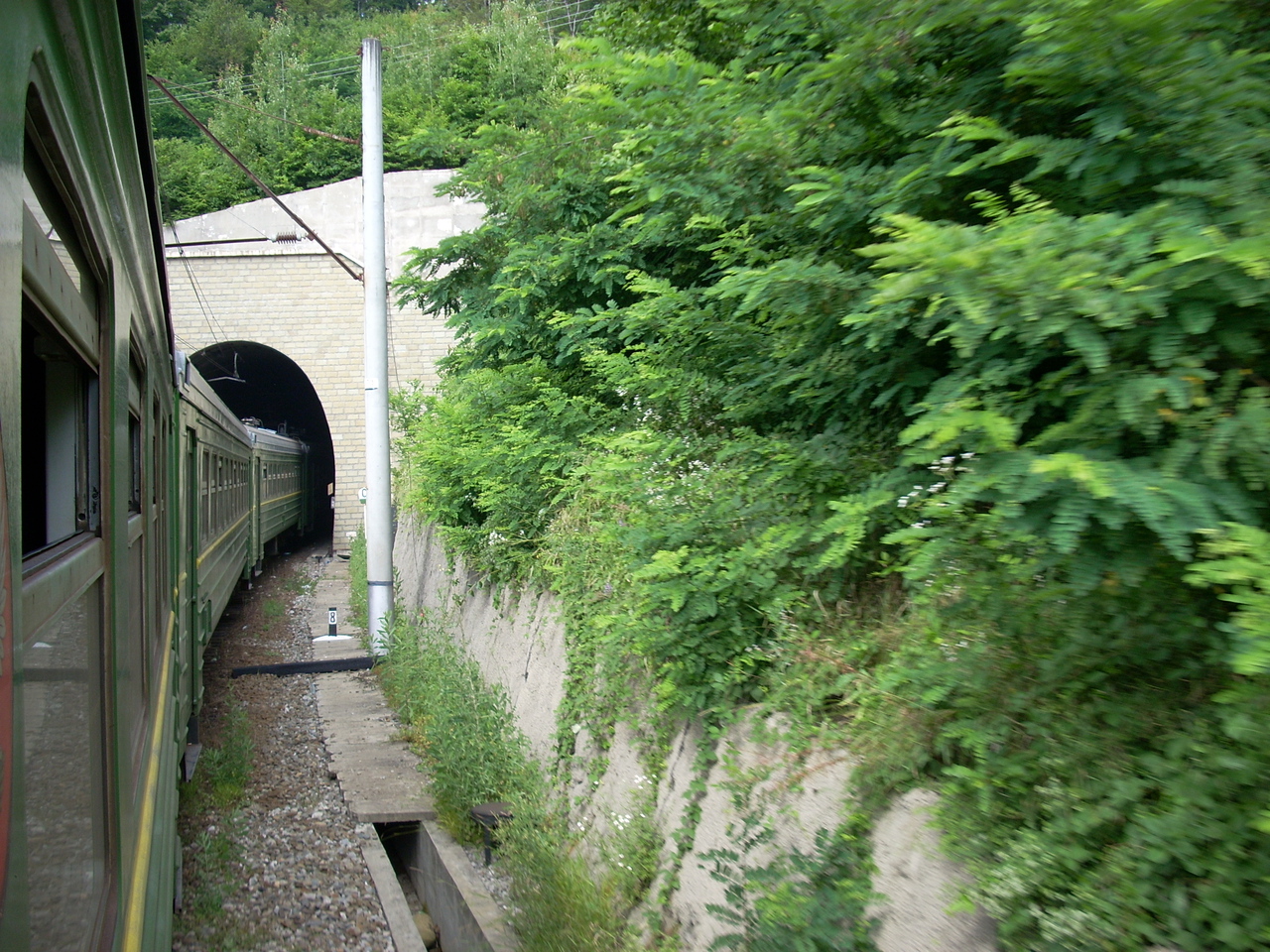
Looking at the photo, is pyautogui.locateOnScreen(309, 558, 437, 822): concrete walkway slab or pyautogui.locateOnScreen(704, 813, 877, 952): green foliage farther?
pyautogui.locateOnScreen(309, 558, 437, 822): concrete walkway slab

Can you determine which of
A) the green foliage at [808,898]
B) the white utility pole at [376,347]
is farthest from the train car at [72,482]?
the white utility pole at [376,347]

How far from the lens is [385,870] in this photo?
5.83 meters

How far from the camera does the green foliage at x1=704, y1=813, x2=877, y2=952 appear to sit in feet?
8.85

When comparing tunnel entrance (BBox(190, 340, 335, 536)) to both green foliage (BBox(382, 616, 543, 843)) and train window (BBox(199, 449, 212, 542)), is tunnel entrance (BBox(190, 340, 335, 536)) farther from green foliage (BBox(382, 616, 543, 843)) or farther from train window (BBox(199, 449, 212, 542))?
green foliage (BBox(382, 616, 543, 843))

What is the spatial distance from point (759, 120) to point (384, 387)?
754 centimetres

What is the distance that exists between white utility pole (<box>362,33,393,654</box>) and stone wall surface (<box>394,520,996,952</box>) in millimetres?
4097

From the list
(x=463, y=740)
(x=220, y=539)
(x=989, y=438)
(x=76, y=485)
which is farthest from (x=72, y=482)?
(x=220, y=539)

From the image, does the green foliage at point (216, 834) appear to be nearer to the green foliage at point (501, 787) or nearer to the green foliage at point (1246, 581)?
the green foliage at point (501, 787)

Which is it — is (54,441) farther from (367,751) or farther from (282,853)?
(367,751)

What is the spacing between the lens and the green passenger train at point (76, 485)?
1.04 metres

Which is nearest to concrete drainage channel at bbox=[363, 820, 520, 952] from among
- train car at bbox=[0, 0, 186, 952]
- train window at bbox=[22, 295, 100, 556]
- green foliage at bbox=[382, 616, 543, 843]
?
green foliage at bbox=[382, 616, 543, 843]

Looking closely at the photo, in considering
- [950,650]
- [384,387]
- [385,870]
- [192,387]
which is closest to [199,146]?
[384,387]

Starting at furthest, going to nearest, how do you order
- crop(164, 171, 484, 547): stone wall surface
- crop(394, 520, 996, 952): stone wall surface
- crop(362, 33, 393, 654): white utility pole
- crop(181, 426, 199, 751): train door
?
crop(164, 171, 484, 547): stone wall surface < crop(362, 33, 393, 654): white utility pole < crop(181, 426, 199, 751): train door < crop(394, 520, 996, 952): stone wall surface

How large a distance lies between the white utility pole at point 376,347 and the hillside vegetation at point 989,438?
576 centimetres
